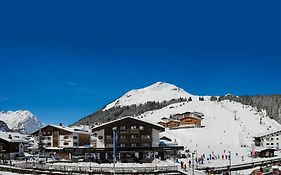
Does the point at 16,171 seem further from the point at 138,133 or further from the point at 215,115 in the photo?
the point at 215,115

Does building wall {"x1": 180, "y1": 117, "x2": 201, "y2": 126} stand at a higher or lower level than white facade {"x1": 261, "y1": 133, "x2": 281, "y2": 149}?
higher

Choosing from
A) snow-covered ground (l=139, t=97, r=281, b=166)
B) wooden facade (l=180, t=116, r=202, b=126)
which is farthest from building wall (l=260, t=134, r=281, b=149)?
wooden facade (l=180, t=116, r=202, b=126)

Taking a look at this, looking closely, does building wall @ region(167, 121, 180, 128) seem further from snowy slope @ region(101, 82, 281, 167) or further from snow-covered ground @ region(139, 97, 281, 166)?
snowy slope @ region(101, 82, 281, 167)

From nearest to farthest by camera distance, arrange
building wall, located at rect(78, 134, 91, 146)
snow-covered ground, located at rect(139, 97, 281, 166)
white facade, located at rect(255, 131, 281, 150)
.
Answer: snow-covered ground, located at rect(139, 97, 281, 166) → building wall, located at rect(78, 134, 91, 146) → white facade, located at rect(255, 131, 281, 150)

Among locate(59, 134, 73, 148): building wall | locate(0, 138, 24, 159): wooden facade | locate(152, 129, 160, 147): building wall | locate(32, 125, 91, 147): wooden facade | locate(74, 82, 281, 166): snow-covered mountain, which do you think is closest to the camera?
locate(152, 129, 160, 147): building wall

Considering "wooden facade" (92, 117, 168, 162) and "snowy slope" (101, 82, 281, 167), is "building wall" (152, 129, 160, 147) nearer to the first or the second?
"wooden facade" (92, 117, 168, 162)

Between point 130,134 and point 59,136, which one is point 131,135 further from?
point 59,136

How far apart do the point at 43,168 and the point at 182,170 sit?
21.4 m

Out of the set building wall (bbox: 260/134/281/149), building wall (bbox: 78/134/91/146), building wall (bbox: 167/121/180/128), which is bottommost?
building wall (bbox: 260/134/281/149)

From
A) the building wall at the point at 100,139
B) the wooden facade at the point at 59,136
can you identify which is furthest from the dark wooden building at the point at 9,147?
the building wall at the point at 100,139

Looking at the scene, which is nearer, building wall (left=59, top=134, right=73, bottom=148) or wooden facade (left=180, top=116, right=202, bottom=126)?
building wall (left=59, top=134, right=73, bottom=148)

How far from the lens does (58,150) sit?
83.2 metres

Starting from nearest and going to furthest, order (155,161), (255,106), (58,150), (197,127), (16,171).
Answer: (16,171), (155,161), (58,150), (197,127), (255,106)

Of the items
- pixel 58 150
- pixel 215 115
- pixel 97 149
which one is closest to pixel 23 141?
pixel 58 150
